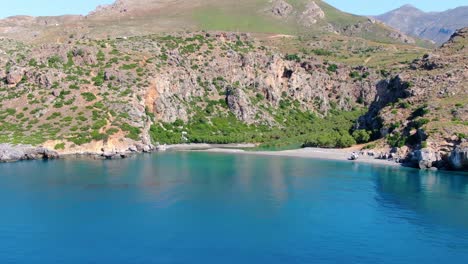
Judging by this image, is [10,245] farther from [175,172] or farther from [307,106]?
[307,106]

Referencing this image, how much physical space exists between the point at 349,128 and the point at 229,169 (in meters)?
50.9

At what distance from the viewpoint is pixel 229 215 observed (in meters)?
54.9

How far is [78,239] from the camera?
46.7 metres

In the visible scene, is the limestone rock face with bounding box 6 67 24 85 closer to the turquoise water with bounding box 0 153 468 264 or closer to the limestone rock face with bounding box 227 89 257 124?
the turquoise water with bounding box 0 153 468 264

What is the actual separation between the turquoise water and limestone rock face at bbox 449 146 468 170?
3863 millimetres

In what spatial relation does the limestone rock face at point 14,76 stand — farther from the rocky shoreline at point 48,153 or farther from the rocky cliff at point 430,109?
the rocky cliff at point 430,109

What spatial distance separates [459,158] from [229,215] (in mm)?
47592

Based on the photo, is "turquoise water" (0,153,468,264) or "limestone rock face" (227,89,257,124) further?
"limestone rock face" (227,89,257,124)

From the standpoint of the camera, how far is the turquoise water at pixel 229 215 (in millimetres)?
43406

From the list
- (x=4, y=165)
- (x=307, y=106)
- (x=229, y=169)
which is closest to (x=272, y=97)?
(x=307, y=106)

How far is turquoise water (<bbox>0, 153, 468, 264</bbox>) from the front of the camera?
43406 millimetres

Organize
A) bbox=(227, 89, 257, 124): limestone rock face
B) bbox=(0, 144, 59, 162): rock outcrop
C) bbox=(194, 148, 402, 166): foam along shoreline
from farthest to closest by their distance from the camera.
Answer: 1. bbox=(227, 89, 257, 124): limestone rock face
2. bbox=(194, 148, 402, 166): foam along shoreline
3. bbox=(0, 144, 59, 162): rock outcrop

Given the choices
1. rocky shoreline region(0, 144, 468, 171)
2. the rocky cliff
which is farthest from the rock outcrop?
the rocky cliff

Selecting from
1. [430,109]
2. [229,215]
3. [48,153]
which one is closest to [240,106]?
[430,109]
